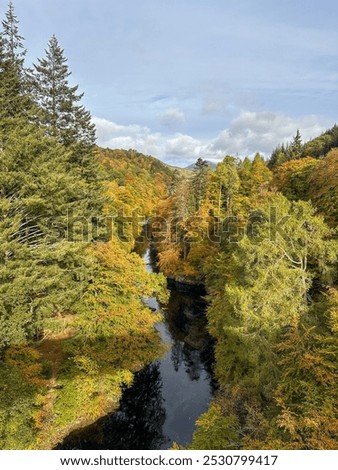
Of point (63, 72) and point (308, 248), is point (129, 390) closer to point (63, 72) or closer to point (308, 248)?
point (308, 248)

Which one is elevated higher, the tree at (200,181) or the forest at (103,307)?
the tree at (200,181)

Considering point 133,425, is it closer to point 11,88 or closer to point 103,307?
point 103,307

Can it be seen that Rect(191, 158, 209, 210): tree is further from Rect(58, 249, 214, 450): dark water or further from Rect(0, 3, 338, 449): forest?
Rect(0, 3, 338, 449): forest

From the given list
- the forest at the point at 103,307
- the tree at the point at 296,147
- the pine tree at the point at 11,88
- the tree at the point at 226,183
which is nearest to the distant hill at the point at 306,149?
the tree at the point at 296,147

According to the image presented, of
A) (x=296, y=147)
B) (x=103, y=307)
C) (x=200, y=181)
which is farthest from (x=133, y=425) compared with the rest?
(x=296, y=147)

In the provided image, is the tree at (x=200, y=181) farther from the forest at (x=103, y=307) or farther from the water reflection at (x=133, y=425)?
the water reflection at (x=133, y=425)

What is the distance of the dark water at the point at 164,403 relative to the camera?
1930 centimetres

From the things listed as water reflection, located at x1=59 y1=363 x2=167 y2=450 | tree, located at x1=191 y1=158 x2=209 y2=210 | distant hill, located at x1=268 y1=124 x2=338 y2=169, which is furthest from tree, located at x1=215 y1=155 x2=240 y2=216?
water reflection, located at x1=59 y1=363 x2=167 y2=450

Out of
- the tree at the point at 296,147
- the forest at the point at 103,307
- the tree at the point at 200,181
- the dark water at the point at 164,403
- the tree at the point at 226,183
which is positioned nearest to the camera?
the forest at the point at 103,307

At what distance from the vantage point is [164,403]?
23031 millimetres

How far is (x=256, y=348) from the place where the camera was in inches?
664

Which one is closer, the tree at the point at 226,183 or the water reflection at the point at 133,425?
the water reflection at the point at 133,425
